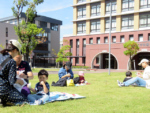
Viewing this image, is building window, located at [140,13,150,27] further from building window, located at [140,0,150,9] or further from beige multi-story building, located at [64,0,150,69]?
building window, located at [140,0,150,9]

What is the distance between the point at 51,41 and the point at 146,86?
186ft

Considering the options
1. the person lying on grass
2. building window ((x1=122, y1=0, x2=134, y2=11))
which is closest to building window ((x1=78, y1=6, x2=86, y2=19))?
building window ((x1=122, y1=0, x2=134, y2=11))

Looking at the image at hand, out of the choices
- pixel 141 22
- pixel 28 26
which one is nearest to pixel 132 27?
pixel 141 22

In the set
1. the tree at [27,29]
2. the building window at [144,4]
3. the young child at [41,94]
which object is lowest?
the young child at [41,94]

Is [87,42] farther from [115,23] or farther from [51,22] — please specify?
[51,22]

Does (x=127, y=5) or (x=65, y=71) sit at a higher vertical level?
(x=127, y=5)

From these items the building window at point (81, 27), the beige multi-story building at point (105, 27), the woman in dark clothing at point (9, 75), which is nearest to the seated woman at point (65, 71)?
the woman in dark clothing at point (9, 75)

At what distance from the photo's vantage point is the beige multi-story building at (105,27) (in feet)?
132

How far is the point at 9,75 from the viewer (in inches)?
196

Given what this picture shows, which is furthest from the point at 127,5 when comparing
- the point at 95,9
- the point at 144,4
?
the point at 95,9

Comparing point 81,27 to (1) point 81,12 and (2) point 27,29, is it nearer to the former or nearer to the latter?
(1) point 81,12

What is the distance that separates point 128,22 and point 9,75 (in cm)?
3958

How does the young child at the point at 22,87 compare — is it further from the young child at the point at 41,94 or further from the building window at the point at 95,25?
the building window at the point at 95,25

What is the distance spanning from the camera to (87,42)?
47844 mm
